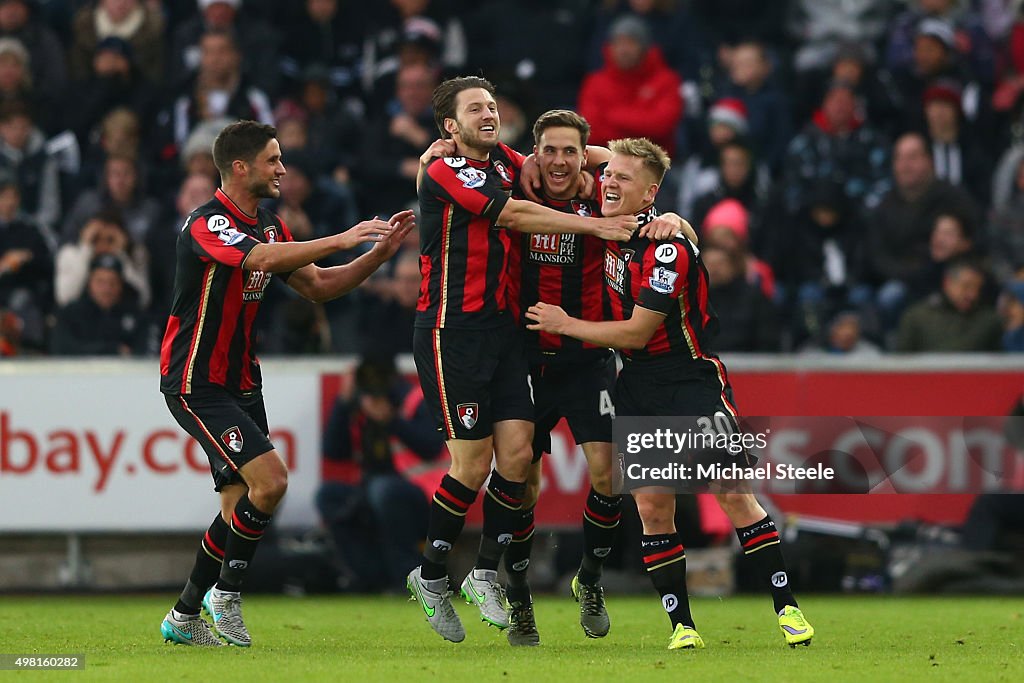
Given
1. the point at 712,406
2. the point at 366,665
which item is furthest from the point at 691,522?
the point at 366,665

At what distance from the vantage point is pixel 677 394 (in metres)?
9.28

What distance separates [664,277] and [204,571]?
3000mm

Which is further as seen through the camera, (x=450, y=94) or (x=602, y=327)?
(x=450, y=94)

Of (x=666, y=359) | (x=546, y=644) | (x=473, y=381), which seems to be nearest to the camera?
(x=666, y=359)

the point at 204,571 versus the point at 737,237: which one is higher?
the point at 737,237

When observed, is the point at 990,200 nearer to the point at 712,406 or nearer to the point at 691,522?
the point at 691,522

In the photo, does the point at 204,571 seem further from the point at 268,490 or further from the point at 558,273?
the point at 558,273

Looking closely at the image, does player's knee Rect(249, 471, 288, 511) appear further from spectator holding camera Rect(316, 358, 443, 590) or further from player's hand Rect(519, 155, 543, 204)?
spectator holding camera Rect(316, 358, 443, 590)

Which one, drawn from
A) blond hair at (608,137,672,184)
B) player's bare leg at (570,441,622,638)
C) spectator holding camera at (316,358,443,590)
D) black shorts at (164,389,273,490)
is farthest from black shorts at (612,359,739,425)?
spectator holding camera at (316,358,443,590)

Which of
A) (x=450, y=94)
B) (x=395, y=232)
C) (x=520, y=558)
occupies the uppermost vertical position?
(x=450, y=94)

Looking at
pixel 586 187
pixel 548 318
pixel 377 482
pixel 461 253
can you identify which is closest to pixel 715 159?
pixel 377 482

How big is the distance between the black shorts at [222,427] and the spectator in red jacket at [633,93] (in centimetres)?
777

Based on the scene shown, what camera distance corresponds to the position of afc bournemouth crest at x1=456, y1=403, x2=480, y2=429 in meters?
9.47

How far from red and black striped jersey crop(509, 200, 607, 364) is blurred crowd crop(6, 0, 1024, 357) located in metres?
4.70
